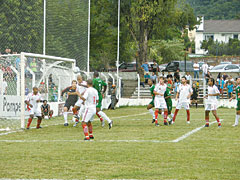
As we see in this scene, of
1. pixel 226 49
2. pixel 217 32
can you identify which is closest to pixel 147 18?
pixel 226 49

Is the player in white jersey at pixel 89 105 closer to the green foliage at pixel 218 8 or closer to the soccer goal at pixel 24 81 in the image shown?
the soccer goal at pixel 24 81

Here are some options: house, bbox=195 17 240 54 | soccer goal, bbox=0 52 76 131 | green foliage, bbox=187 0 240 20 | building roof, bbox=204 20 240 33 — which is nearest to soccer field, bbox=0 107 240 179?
soccer goal, bbox=0 52 76 131

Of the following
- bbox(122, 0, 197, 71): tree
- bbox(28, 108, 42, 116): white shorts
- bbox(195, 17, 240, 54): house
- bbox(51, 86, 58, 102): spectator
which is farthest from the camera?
bbox(195, 17, 240, 54): house

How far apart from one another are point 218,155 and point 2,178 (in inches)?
190

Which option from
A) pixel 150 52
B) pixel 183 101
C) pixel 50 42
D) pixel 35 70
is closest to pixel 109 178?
pixel 183 101

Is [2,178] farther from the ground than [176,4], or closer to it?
closer to it

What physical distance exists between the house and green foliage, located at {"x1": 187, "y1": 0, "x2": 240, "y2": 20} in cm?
2443

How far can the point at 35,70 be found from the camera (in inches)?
918

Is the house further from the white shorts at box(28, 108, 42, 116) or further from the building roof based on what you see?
the white shorts at box(28, 108, 42, 116)

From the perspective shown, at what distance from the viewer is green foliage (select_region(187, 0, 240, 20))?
140125 mm

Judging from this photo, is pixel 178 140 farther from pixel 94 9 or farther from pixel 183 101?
pixel 94 9

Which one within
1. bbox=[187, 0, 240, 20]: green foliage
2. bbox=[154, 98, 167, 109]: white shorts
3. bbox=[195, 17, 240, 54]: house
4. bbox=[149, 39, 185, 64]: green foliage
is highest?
bbox=[187, 0, 240, 20]: green foliage

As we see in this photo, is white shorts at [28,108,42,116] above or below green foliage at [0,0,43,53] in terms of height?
below

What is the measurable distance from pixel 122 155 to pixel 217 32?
10511cm
